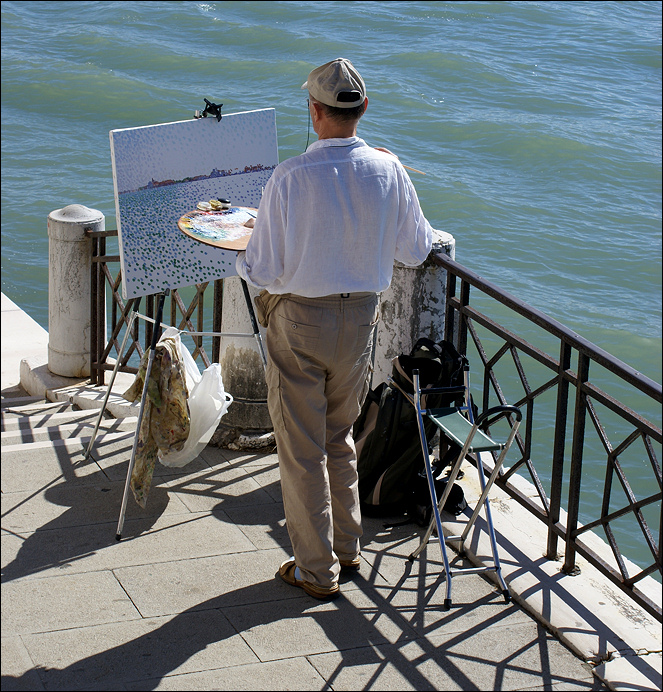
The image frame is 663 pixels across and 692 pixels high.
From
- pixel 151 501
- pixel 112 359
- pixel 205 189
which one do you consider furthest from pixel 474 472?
pixel 112 359

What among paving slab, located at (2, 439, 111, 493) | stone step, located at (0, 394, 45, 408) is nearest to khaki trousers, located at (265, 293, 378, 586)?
paving slab, located at (2, 439, 111, 493)

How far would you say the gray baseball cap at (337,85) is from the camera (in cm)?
305

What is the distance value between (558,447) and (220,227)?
175 centimetres

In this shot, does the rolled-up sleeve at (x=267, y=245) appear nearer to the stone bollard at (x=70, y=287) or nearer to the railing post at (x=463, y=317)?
the railing post at (x=463, y=317)

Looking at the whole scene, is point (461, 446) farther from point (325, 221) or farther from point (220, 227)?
point (220, 227)

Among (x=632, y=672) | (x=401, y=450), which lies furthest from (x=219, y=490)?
(x=632, y=672)

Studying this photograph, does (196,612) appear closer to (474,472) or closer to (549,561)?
(549,561)

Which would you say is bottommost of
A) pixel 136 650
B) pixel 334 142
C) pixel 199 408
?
pixel 136 650

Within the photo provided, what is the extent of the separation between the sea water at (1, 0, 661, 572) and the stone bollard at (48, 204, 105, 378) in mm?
6346

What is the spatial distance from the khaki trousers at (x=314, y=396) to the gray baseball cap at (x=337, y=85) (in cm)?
69

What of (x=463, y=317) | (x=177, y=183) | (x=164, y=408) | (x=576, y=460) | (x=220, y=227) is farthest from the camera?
(x=463, y=317)

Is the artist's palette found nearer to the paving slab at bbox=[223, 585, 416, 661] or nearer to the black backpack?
the black backpack

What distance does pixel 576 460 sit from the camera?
3.74 metres

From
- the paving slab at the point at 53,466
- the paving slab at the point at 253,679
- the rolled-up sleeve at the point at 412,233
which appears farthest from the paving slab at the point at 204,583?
the rolled-up sleeve at the point at 412,233
